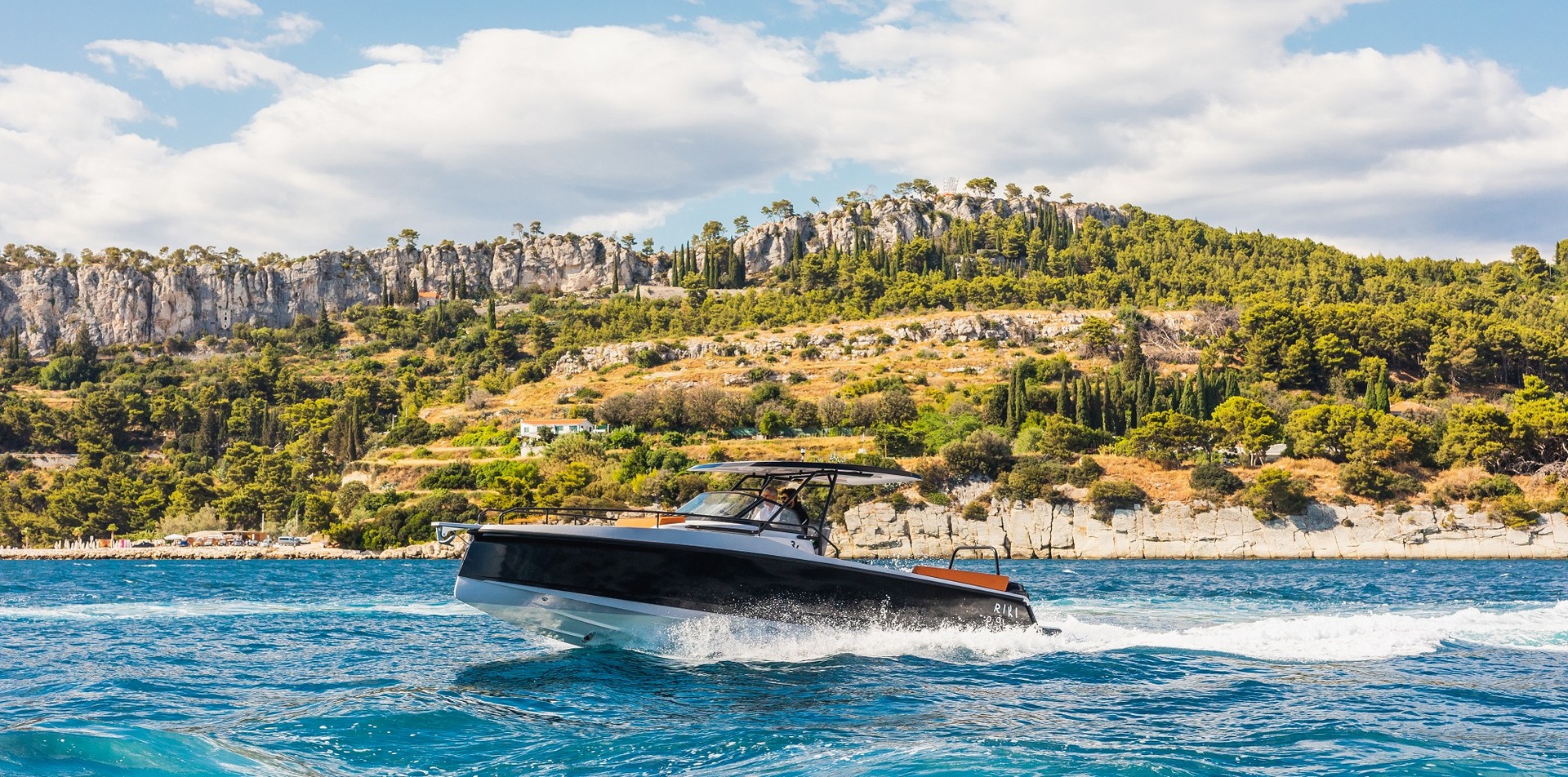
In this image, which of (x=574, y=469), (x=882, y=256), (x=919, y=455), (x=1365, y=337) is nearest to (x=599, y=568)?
(x=574, y=469)

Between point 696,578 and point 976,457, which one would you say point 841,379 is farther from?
point 696,578

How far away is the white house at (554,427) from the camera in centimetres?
8194

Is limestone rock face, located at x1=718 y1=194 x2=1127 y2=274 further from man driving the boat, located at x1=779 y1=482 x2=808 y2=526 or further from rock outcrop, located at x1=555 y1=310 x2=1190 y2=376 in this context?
man driving the boat, located at x1=779 y1=482 x2=808 y2=526

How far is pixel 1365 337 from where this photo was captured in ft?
310

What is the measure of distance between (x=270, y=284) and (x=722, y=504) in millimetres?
163586

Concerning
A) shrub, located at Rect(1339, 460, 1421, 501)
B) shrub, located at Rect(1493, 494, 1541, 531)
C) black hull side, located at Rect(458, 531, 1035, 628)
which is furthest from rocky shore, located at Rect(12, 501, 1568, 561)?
black hull side, located at Rect(458, 531, 1035, 628)

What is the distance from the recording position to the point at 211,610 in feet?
76.4

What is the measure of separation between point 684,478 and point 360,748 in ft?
174

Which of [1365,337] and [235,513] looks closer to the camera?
[235,513]

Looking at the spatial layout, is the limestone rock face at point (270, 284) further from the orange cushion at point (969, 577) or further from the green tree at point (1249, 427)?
the orange cushion at point (969, 577)

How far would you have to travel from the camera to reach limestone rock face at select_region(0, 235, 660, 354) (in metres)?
150

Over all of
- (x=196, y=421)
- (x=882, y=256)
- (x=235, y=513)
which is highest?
(x=882, y=256)

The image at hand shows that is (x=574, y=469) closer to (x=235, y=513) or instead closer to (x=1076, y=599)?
(x=235, y=513)

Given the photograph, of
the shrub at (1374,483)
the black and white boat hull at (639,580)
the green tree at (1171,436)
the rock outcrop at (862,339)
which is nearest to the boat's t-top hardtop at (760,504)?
the black and white boat hull at (639,580)
